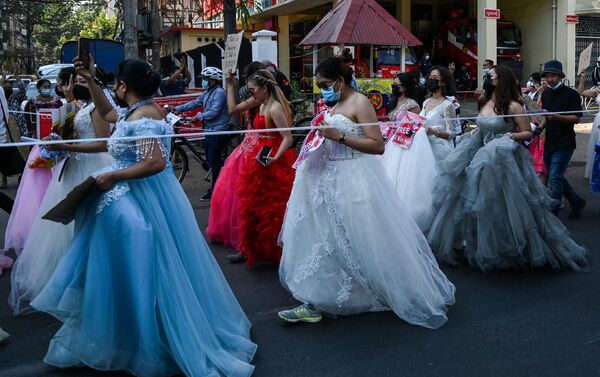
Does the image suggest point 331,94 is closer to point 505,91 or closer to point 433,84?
point 505,91

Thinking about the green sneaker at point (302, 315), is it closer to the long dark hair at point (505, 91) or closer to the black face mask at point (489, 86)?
the long dark hair at point (505, 91)

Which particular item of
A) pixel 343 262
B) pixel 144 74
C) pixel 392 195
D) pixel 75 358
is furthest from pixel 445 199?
pixel 75 358

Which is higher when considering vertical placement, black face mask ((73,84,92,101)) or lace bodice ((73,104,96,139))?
black face mask ((73,84,92,101))

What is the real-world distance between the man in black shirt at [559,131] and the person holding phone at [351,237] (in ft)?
12.2

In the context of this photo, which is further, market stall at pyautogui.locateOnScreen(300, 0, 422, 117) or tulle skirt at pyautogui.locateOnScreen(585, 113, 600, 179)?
market stall at pyautogui.locateOnScreen(300, 0, 422, 117)

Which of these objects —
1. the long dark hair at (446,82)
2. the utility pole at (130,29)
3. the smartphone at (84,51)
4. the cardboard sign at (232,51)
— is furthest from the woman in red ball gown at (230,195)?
the utility pole at (130,29)

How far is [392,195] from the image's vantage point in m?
4.61

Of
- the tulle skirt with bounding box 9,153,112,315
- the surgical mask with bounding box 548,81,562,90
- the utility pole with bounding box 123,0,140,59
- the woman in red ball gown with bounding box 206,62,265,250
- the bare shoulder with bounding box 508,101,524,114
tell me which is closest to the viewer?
A: the tulle skirt with bounding box 9,153,112,315

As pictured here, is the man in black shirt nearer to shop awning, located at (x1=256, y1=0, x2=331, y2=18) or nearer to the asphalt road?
the asphalt road

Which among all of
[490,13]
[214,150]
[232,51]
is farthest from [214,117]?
[490,13]

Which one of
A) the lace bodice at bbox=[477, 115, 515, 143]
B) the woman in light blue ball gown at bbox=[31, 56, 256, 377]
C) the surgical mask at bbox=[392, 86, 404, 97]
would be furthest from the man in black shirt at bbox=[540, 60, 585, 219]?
the woman in light blue ball gown at bbox=[31, 56, 256, 377]

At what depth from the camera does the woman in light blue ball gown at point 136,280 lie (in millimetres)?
3430

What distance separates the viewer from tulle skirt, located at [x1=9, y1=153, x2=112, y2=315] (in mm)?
5016

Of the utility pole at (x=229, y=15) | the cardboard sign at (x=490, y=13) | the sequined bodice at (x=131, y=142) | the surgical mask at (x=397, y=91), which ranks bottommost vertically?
the sequined bodice at (x=131, y=142)
